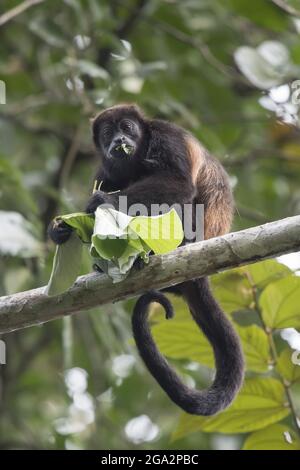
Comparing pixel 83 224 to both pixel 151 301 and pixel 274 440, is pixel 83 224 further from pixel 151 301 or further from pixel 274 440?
pixel 274 440

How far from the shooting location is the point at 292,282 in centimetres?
404

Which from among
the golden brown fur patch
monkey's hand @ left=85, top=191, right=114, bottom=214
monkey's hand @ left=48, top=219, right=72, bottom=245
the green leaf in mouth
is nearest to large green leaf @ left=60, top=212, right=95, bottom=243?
monkey's hand @ left=48, top=219, right=72, bottom=245

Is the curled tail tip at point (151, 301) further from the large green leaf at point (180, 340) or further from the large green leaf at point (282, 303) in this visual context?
the large green leaf at point (282, 303)

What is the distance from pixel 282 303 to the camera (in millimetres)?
4102

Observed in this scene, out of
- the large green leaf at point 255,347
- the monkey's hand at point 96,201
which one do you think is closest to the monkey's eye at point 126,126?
the monkey's hand at point 96,201

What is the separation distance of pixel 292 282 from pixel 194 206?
1113 millimetres

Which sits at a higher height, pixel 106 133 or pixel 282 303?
pixel 282 303

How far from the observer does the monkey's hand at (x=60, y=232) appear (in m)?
3.93

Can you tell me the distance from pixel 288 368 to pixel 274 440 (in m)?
0.34

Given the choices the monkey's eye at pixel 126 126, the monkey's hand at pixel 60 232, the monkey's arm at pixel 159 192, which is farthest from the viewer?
the monkey's eye at pixel 126 126

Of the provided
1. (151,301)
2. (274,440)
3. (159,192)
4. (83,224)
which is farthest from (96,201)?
(274,440)

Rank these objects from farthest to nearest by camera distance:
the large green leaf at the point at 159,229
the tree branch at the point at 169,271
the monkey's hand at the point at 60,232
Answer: the monkey's hand at the point at 60,232 → the tree branch at the point at 169,271 → the large green leaf at the point at 159,229

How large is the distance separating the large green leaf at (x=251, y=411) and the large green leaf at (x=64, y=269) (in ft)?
3.54

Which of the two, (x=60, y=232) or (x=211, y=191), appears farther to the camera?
(x=211, y=191)
